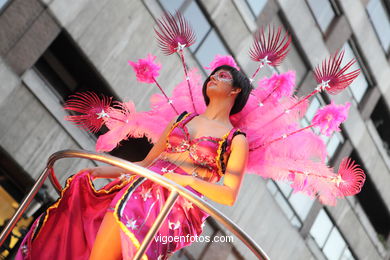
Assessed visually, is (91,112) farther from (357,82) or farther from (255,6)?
(357,82)

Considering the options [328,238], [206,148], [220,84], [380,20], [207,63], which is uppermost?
[380,20]

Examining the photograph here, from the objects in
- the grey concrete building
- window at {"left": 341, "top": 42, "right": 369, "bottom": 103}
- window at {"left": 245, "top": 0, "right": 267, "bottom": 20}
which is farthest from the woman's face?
window at {"left": 341, "top": 42, "right": 369, "bottom": 103}

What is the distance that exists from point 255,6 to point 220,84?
7.06m

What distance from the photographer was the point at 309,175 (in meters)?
4.11

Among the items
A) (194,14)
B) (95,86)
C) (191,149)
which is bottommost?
(191,149)

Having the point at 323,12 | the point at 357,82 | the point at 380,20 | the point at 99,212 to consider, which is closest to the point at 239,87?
the point at 99,212

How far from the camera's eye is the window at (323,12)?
12477 millimetres

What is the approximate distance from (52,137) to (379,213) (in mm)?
10473

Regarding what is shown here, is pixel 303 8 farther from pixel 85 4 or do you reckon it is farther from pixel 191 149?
pixel 191 149

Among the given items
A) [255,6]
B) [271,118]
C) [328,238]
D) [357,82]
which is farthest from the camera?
[357,82]

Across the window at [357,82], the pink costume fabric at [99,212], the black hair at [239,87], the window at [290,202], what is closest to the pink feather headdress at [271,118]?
the black hair at [239,87]

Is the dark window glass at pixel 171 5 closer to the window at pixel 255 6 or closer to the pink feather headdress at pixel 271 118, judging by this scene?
the window at pixel 255 6

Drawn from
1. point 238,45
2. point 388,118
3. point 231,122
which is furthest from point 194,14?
point 388,118

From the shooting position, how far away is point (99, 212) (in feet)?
11.8
